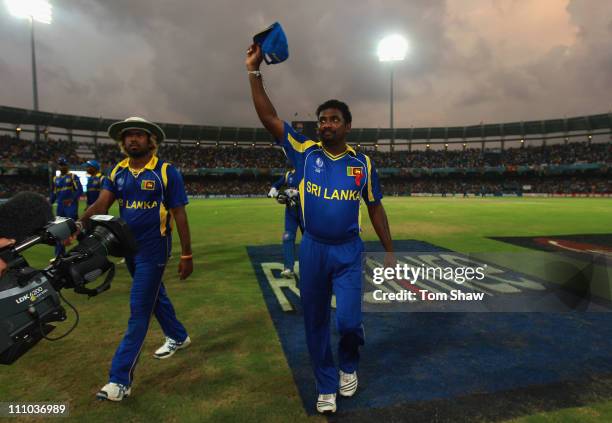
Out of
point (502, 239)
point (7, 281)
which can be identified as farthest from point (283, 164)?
point (7, 281)

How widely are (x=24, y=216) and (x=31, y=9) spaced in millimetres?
52419

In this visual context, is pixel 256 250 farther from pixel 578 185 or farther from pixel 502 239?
pixel 578 185

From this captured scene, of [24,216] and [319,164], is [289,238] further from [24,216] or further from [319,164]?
[24,216]

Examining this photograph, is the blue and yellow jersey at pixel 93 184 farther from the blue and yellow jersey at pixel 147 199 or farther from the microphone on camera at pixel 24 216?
the microphone on camera at pixel 24 216

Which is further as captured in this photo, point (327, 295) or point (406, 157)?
point (406, 157)

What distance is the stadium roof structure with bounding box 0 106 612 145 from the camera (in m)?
49.8

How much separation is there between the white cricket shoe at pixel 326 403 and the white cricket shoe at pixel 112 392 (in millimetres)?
1618

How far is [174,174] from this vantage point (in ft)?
11.6

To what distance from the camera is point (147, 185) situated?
3.39m

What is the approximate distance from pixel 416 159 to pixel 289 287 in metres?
69.5

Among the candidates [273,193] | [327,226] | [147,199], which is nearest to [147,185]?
[147,199]

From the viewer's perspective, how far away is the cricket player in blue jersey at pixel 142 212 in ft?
10.6

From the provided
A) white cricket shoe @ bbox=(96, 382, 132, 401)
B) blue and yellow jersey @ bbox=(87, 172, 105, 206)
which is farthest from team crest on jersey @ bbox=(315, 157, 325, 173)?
blue and yellow jersey @ bbox=(87, 172, 105, 206)

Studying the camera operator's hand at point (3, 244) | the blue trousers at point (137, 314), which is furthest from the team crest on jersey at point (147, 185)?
the camera operator's hand at point (3, 244)
